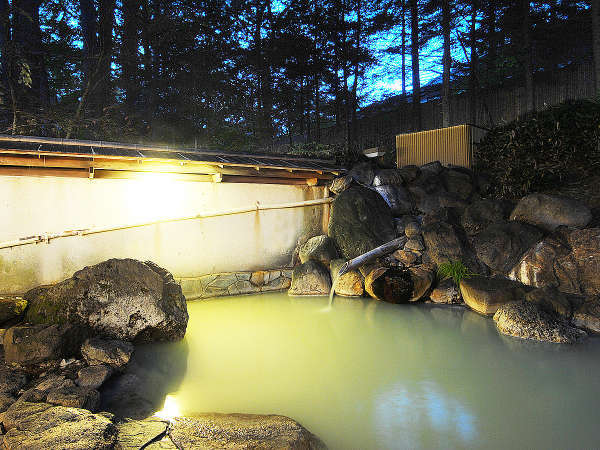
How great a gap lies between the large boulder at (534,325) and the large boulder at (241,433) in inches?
171

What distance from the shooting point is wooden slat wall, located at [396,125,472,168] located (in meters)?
10.5

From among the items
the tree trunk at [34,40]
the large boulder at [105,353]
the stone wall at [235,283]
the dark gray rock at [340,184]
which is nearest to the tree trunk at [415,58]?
the dark gray rock at [340,184]

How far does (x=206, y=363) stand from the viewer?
4980 mm

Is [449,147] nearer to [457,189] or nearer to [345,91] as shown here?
[457,189]

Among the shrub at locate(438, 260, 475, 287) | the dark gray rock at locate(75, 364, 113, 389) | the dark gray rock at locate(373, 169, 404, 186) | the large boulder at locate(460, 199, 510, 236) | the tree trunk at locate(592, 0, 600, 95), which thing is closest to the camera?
the dark gray rock at locate(75, 364, 113, 389)

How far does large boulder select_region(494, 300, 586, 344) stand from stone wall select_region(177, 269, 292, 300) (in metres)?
5.07

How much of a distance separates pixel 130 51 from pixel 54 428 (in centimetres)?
1546

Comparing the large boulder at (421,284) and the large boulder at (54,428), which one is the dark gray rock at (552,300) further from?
the large boulder at (54,428)

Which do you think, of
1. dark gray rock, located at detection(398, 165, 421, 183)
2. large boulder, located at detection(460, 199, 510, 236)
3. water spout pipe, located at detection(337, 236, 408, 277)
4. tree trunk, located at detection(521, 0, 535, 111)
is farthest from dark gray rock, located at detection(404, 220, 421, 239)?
tree trunk, located at detection(521, 0, 535, 111)

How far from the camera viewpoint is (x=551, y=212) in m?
7.41

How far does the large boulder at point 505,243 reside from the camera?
7.37 meters

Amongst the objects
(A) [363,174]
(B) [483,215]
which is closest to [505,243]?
(B) [483,215]

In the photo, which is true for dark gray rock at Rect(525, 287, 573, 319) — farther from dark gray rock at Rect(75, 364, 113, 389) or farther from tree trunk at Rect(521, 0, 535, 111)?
tree trunk at Rect(521, 0, 535, 111)

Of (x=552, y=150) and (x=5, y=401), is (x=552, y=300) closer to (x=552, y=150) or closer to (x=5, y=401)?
(x=552, y=150)
